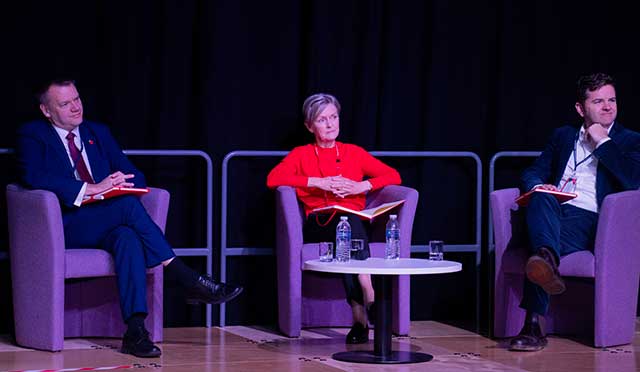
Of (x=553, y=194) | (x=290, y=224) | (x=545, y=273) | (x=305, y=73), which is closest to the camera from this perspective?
(x=545, y=273)

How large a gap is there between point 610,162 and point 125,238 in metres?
2.23

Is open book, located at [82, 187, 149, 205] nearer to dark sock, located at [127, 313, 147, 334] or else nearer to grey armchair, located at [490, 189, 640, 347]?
dark sock, located at [127, 313, 147, 334]

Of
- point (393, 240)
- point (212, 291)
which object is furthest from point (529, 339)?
point (212, 291)

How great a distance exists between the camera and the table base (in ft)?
14.7

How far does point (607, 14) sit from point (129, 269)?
3180 millimetres

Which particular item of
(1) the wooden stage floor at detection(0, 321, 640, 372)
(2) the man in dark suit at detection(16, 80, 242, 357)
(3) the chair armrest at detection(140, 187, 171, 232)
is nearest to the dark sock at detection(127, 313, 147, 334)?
(2) the man in dark suit at detection(16, 80, 242, 357)

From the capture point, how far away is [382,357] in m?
4.52

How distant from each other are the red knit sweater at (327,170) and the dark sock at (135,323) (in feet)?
3.36

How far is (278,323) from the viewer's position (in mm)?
5527

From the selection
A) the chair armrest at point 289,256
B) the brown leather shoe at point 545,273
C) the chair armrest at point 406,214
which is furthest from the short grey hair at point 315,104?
the brown leather shoe at point 545,273

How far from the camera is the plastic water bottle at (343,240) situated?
458 cm

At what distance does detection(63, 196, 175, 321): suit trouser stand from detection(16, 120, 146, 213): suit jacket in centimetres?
11

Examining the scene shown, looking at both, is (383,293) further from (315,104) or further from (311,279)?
(315,104)

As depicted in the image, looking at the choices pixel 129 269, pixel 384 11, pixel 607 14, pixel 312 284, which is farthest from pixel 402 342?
pixel 607 14
